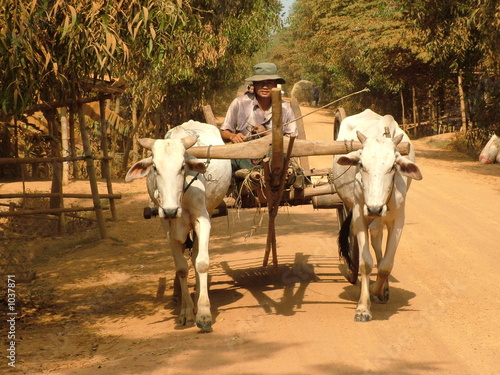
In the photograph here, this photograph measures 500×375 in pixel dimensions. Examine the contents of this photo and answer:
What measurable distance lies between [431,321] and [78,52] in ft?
12.4

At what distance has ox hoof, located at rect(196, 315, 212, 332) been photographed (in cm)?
583

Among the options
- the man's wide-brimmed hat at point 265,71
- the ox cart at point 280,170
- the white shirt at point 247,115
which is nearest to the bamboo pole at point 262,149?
the ox cart at point 280,170

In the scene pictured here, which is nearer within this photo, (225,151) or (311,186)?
(225,151)

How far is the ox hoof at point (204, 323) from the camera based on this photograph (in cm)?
583

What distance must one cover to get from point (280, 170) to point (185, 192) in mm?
828

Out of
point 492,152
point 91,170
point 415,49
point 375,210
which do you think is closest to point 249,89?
point 375,210

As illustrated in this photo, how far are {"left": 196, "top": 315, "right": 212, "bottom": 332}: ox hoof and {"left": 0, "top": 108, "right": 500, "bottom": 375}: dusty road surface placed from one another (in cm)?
8

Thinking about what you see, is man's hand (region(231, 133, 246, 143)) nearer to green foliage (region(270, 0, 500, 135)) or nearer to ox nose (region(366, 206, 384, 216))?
ox nose (region(366, 206, 384, 216))

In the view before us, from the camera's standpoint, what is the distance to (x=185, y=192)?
607cm

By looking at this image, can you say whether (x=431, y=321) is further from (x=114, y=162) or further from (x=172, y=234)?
(x=114, y=162)

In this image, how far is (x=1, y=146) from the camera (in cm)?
1482

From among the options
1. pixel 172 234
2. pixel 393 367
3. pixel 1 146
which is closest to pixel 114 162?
pixel 1 146

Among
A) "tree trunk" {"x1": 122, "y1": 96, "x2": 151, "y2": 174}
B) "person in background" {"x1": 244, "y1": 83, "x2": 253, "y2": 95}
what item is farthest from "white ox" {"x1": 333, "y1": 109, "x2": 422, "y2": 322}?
"tree trunk" {"x1": 122, "y1": 96, "x2": 151, "y2": 174}

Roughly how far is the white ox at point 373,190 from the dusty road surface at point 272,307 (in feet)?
1.23
